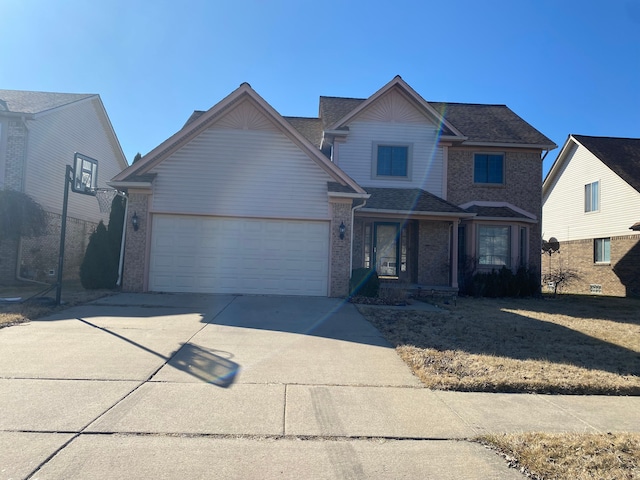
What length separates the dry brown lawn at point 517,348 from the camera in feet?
18.2

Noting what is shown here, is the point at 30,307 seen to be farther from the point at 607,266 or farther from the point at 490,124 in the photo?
the point at 607,266

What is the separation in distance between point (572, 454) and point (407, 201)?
39.4ft

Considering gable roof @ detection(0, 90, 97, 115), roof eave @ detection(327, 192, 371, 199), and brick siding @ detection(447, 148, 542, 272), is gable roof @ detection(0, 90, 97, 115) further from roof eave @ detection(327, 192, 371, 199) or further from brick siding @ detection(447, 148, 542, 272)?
brick siding @ detection(447, 148, 542, 272)

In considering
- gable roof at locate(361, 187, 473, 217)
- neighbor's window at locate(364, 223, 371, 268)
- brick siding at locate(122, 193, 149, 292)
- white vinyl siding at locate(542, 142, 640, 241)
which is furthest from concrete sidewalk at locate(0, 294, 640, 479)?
white vinyl siding at locate(542, 142, 640, 241)

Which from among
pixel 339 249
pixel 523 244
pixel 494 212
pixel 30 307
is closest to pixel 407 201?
pixel 339 249

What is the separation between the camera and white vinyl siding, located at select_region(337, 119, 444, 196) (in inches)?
639

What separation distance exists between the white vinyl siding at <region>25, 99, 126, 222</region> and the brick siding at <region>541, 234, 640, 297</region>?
23.1 m

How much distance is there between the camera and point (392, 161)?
54.0 feet

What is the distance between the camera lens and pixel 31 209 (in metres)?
15.6

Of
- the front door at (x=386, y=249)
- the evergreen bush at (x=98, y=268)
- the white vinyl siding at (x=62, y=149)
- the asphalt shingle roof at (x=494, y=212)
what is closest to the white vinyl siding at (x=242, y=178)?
the evergreen bush at (x=98, y=268)

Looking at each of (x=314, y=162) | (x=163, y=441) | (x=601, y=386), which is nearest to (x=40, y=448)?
(x=163, y=441)

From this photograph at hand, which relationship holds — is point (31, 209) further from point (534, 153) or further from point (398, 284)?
point (534, 153)

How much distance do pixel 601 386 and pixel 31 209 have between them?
671 inches

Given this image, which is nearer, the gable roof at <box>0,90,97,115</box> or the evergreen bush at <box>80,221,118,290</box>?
the evergreen bush at <box>80,221,118,290</box>
